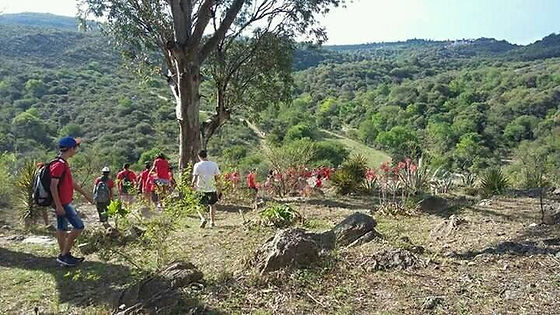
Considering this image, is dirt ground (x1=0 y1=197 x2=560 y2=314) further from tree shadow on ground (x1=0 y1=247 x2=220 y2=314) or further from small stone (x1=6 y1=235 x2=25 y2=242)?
small stone (x1=6 y1=235 x2=25 y2=242)

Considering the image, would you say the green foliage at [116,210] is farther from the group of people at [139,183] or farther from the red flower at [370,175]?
the red flower at [370,175]

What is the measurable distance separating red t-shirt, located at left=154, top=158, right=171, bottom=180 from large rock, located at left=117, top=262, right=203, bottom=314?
566cm

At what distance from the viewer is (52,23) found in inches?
5364

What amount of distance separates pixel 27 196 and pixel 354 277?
7.18m

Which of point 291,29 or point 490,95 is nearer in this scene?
point 291,29

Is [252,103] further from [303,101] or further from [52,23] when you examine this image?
[52,23]

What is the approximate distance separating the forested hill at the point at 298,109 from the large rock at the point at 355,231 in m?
24.9

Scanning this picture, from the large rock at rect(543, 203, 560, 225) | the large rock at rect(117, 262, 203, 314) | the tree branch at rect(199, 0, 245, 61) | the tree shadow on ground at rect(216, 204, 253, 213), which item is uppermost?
the tree branch at rect(199, 0, 245, 61)

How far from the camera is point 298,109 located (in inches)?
3307

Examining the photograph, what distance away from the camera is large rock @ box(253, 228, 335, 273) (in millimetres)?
4980

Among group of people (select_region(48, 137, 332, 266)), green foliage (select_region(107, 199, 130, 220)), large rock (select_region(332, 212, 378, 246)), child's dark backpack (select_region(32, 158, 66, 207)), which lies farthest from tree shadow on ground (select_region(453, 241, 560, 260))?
child's dark backpack (select_region(32, 158, 66, 207))

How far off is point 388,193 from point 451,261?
7.46m

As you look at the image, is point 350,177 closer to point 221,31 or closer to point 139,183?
point 221,31

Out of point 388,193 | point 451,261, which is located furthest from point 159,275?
point 388,193
